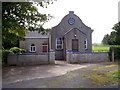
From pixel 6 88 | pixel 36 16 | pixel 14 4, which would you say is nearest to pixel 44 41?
pixel 36 16

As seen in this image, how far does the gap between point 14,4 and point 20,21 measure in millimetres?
1661

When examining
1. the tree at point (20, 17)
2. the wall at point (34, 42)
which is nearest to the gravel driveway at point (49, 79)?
the tree at point (20, 17)

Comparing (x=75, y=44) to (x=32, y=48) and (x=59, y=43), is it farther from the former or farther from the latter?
(x=32, y=48)

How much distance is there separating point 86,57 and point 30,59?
6688 mm

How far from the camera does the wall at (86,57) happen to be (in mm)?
15170

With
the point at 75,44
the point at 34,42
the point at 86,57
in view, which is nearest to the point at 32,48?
the point at 34,42

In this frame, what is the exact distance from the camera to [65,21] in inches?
858

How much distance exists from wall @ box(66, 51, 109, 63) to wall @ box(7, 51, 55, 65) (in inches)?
91.7

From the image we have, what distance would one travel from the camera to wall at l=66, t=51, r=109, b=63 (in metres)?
15.2

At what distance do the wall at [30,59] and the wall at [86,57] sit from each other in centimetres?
233

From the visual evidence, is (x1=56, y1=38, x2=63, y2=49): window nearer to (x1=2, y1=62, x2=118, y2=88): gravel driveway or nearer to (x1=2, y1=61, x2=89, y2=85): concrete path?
(x1=2, y1=61, x2=89, y2=85): concrete path

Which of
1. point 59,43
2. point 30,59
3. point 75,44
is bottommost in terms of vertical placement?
point 30,59

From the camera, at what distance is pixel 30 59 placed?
14227mm

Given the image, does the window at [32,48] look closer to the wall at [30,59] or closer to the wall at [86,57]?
the wall at [30,59]
